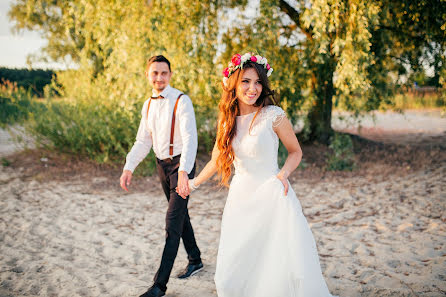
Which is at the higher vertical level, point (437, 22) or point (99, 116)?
point (437, 22)

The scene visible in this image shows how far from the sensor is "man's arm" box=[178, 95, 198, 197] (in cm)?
291

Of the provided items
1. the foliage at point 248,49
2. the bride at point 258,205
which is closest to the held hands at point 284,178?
the bride at point 258,205

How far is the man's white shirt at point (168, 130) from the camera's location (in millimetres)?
3053

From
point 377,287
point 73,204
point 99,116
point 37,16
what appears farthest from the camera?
point 37,16

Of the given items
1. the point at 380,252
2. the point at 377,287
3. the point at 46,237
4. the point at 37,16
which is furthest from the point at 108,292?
the point at 37,16

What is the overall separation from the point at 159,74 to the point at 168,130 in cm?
50

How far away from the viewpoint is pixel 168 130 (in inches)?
126

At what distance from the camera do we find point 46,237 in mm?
4746

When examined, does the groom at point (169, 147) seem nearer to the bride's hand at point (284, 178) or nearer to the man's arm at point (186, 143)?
the man's arm at point (186, 143)

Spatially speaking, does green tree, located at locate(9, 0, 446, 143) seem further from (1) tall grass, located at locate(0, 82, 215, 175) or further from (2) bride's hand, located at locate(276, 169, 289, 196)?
(2) bride's hand, located at locate(276, 169, 289, 196)

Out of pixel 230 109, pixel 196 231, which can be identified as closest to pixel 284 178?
pixel 230 109

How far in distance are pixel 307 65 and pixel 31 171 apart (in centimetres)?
646

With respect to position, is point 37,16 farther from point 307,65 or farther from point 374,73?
point 374,73

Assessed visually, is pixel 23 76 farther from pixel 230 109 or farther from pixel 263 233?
pixel 263 233
